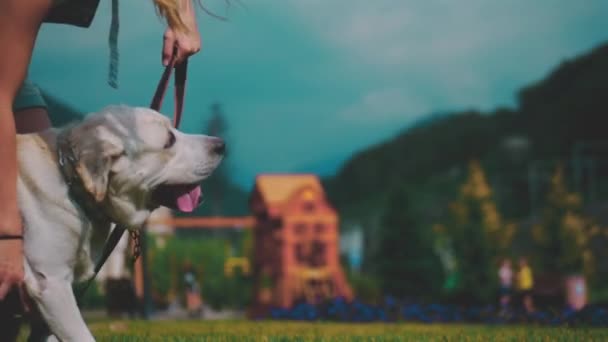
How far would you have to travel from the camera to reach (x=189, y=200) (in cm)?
310

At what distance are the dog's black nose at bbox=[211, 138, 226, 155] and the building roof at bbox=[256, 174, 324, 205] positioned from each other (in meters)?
16.1

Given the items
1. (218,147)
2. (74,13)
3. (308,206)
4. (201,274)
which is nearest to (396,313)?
(308,206)

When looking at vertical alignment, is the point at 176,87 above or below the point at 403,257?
above

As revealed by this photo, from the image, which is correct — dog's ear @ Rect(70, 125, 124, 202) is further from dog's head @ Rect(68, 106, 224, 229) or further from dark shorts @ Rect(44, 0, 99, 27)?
dark shorts @ Rect(44, 0, 99, 27)

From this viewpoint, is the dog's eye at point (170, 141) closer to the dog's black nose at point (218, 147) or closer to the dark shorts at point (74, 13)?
the dog's black nose at point (218, 147)

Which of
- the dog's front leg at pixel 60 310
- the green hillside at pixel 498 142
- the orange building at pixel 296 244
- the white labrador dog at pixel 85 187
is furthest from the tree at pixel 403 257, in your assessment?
the green hillside at pixel 498 142

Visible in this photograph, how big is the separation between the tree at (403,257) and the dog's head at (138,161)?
59.1 ft

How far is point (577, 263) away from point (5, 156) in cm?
2053

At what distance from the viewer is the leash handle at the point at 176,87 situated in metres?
3.27

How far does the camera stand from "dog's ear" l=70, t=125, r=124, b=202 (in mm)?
2840

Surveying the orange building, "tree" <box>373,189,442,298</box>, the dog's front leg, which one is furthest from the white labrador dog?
"tree" <box>373,189,442,298</box>

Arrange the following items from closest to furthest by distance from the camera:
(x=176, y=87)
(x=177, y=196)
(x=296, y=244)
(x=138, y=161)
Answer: (x=138, y=161) < (x=177, y=196) < (x=176, y=87) < (x=296, y=244)

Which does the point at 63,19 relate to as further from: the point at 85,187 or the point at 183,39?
the point at 85,187

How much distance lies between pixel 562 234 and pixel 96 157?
2021 centimetres
